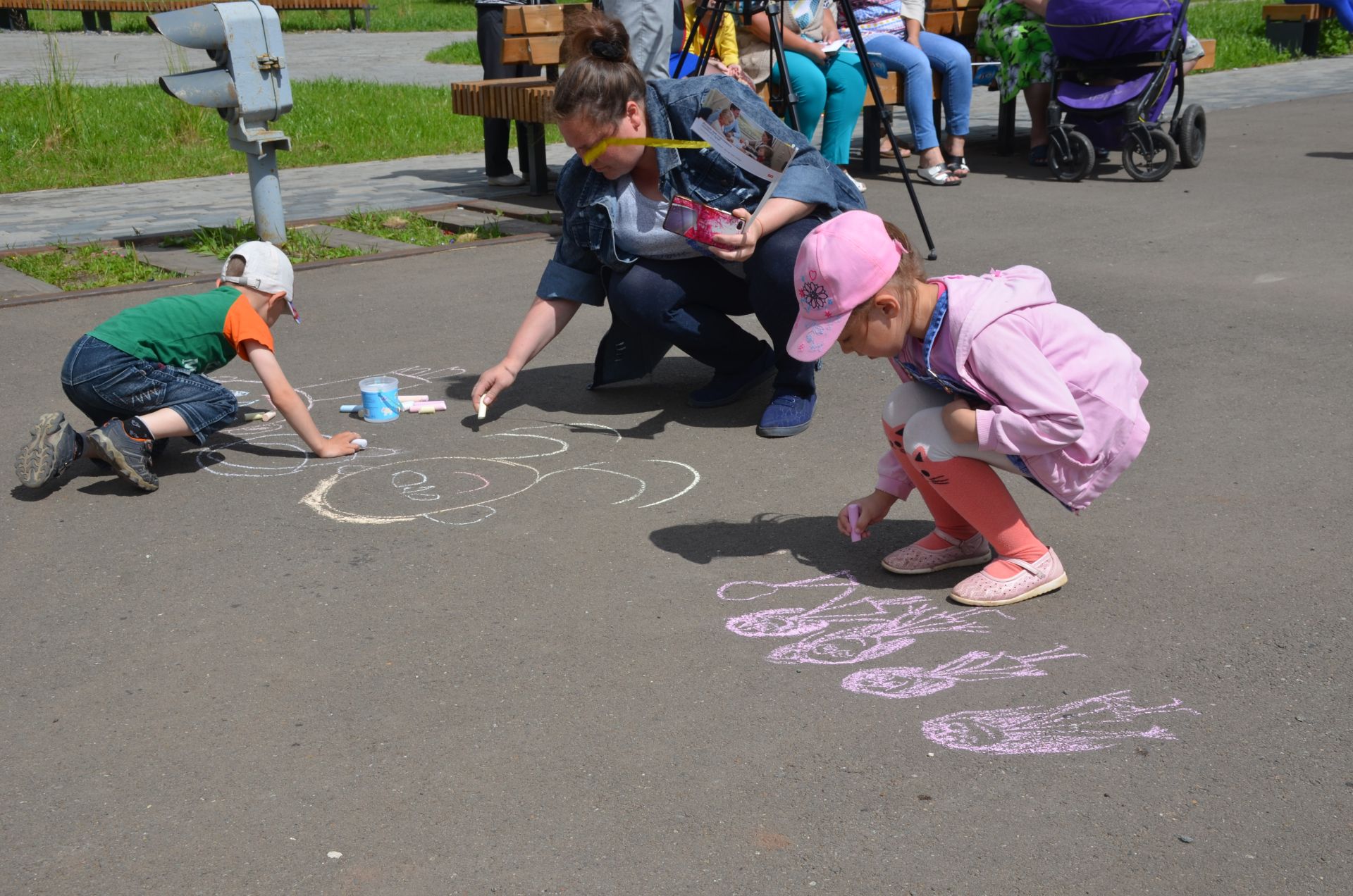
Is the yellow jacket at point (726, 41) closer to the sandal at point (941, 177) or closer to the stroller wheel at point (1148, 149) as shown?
the sandal at point (941, 177)

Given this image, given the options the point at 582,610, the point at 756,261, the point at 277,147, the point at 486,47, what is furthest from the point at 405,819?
the point at 486,47

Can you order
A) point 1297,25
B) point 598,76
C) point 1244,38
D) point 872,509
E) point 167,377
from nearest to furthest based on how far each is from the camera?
point 872,509 → point 598,76 → point 167,377 → point 1297,25 → point 1244,38

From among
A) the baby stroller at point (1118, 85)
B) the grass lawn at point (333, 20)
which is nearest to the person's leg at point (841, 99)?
the baby stroller at point (1118, 85)

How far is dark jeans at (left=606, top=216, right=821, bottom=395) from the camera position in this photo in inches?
160

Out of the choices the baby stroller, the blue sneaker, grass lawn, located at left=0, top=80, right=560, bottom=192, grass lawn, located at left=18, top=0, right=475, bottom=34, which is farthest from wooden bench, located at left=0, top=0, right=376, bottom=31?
the blue sneaker

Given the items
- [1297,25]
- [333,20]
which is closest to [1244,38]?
[1297,25]

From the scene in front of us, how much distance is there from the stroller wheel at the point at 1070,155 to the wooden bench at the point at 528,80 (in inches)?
122

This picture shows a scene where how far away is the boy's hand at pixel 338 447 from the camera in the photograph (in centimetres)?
399

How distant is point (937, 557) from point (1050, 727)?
0.73m

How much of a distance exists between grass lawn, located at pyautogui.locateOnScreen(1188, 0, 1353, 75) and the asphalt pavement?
11.0 m

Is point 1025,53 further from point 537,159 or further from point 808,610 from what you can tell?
point 808,610

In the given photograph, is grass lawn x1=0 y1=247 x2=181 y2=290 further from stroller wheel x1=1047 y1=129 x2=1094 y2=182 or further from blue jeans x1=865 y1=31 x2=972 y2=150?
stroller wheel x1=1047 y1=129 x2=1094 y2=182

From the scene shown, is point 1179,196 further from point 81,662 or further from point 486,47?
point 81,662

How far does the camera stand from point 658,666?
2.77 m
